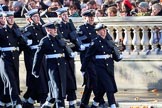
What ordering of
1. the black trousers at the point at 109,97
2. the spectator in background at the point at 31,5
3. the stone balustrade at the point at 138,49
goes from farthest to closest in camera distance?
the stone balustrade at the point at 138,49
the spectator in background at the point at 31,5
the black trousers at the point at 109,97

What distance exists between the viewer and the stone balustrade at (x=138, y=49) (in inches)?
908

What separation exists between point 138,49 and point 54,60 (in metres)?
3.91

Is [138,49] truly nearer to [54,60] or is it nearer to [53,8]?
Result: [53,8]

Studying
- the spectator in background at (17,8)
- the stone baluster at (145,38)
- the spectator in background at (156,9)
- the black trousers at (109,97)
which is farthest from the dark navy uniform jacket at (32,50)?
the spectator in background at (156,9)

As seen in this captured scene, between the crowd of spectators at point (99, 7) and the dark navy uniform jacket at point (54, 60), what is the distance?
2.37 meters

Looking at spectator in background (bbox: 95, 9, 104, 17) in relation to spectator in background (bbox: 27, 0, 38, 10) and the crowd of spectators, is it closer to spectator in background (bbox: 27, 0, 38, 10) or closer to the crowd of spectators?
the crowd of spectators

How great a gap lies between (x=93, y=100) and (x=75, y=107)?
0.43 metres

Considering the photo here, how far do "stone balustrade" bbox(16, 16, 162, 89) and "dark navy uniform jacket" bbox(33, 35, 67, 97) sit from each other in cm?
326

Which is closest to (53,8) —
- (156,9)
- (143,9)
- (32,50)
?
(143,9)

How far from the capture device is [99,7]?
24.3 metres

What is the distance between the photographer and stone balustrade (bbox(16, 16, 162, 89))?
908 inches

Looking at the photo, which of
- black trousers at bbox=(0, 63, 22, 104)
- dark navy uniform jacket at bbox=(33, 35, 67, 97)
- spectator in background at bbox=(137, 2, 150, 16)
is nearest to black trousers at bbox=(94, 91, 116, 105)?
dark navy uniform jacket at bbox=(33, 35, 67, 97)

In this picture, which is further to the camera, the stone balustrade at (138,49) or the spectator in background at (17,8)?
the spectator in background at (17,8)

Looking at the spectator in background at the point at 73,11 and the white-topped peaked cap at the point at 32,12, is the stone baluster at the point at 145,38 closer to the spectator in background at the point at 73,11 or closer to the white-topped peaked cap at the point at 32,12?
the spectator in background at the point at 73,11
